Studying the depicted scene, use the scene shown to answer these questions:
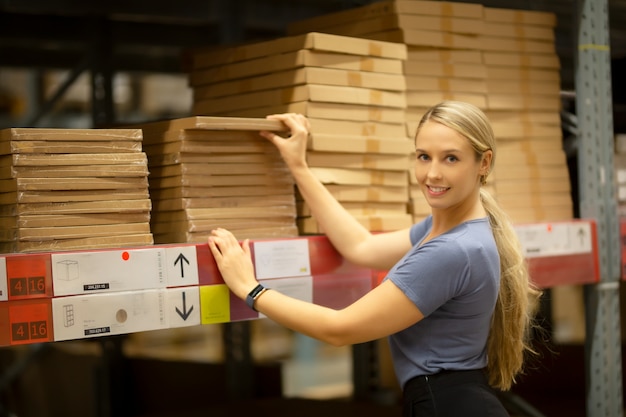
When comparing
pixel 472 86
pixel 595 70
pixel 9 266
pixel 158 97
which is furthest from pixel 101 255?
pixel 158 97

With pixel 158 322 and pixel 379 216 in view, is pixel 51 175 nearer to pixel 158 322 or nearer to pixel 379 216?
pixel 158 322

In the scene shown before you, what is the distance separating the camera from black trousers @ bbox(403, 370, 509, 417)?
295 centimetres

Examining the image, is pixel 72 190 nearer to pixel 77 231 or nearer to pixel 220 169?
pixel 77 231

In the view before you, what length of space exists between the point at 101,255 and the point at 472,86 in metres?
1.91

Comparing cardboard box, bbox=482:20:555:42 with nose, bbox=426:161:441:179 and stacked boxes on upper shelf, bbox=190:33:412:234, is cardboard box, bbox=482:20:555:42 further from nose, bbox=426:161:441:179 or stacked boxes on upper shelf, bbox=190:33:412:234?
nose, bbox=426:161:441:179

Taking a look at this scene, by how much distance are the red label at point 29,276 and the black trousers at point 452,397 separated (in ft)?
3.82

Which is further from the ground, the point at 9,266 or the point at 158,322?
the point at 9,266

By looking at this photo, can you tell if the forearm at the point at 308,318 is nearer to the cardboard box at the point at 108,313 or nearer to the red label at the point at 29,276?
the cardboard box at the point at 108,313

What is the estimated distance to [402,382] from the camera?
→ 3062 mm

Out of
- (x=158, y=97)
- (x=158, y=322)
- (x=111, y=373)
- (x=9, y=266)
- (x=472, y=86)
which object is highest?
(x=158, y=97)

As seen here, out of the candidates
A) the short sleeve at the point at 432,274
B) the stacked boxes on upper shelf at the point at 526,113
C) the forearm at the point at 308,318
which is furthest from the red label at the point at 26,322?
the stacked boxes on upper shelf at the point at 526,113

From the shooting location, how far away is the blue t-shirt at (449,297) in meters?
2.80

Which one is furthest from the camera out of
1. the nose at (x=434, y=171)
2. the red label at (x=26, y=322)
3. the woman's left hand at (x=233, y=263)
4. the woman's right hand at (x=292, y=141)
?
the woman's right hand at (x=292, y=141)

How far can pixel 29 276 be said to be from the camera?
2674 mm
